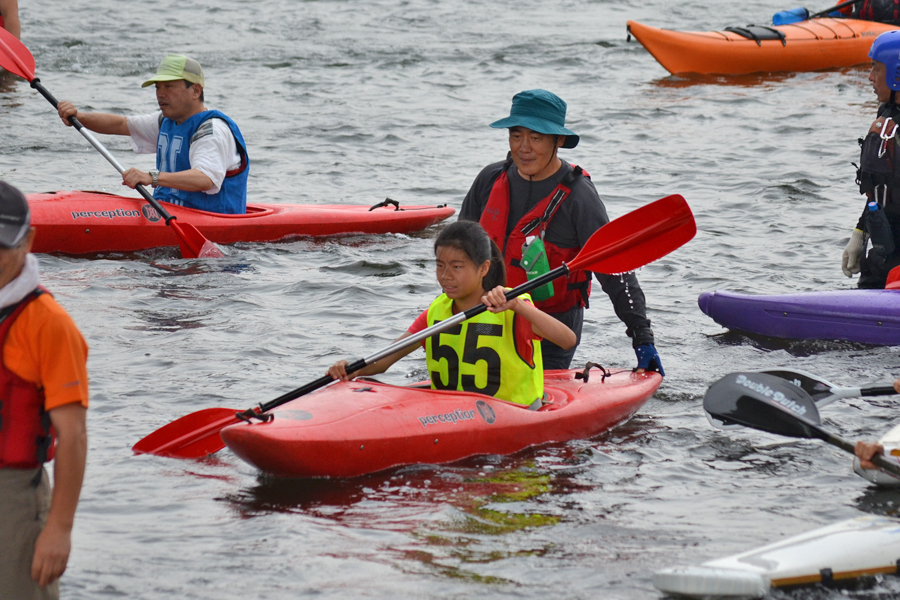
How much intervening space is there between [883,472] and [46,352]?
2.83 meters

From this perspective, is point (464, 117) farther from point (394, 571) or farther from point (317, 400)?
point (394, 571)

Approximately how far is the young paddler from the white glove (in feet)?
8.44

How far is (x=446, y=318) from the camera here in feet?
13.3

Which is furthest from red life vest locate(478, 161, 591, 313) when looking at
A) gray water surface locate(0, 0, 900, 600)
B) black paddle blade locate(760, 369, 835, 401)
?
black paddle blade locate(760, 369, 835, 401)

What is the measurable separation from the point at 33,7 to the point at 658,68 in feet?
31.8

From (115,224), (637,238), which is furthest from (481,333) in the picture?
(115,224)

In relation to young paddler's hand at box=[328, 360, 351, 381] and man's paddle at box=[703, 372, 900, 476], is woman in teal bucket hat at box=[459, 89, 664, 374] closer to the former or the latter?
man's paddle at box=[703, 372, 900, 476]

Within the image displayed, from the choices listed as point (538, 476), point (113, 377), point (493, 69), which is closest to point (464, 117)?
point (493, 69)

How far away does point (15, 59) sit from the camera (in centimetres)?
699

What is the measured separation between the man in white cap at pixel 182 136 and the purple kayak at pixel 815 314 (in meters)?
2.99

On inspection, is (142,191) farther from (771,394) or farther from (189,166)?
(771,394)

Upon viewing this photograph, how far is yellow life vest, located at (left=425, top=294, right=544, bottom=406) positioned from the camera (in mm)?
4008

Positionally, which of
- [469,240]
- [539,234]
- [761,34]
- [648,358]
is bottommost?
[648,358]

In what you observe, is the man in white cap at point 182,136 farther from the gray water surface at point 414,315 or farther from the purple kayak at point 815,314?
the purple kayak at point 815,314
